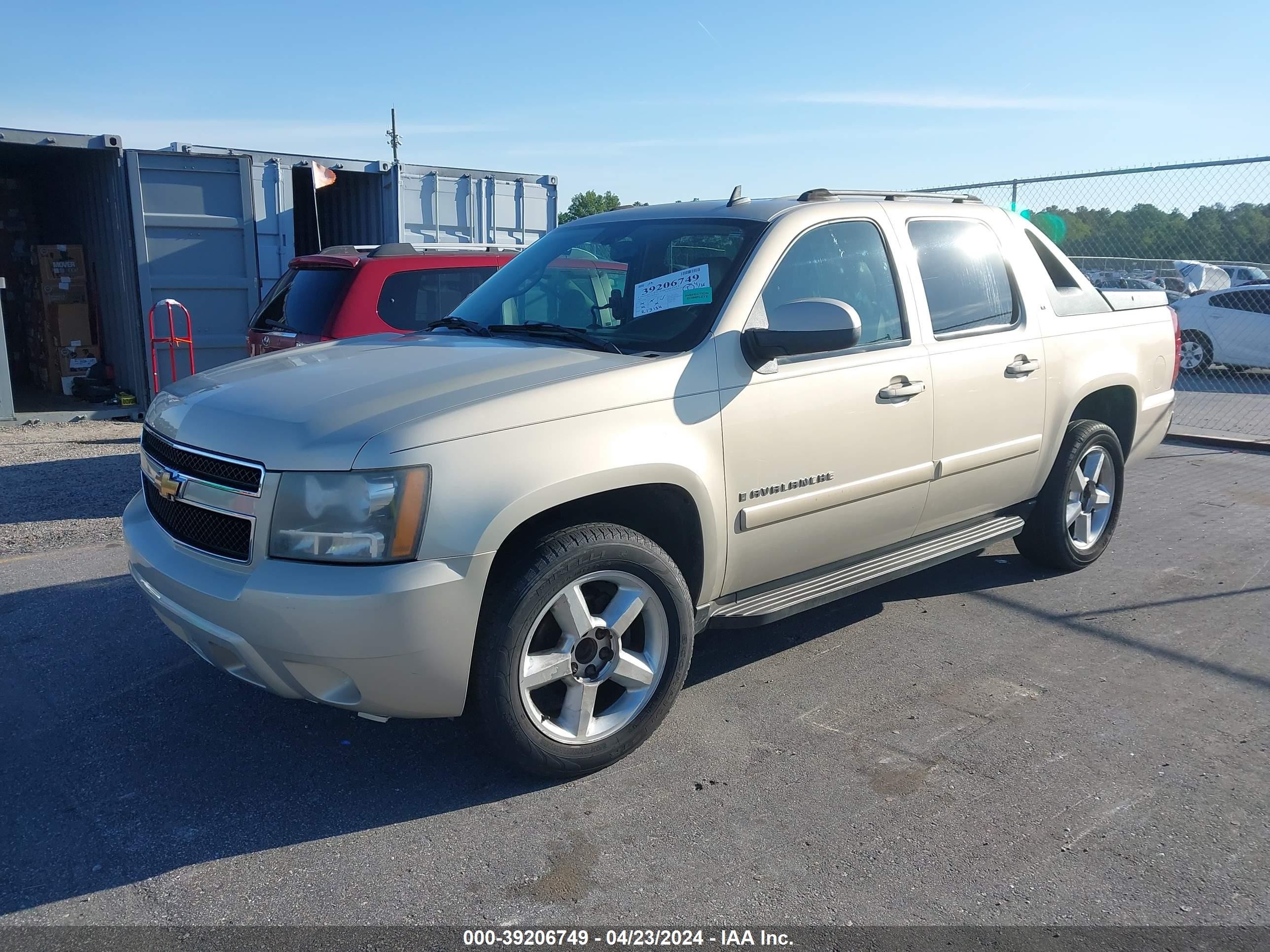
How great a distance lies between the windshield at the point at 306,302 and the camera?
7.36 m

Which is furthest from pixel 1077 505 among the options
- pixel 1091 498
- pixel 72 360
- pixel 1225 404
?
pixel 72 360

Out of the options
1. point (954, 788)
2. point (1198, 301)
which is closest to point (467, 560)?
point (954, 788)

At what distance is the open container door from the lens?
435 inches

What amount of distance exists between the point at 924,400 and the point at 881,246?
685 millimetres

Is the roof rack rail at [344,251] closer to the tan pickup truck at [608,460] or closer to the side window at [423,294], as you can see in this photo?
the side window at [423,294]

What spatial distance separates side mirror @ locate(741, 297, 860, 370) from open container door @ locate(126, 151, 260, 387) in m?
8.80

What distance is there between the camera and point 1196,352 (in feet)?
49.3

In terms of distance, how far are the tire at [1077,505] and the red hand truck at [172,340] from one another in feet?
26.6

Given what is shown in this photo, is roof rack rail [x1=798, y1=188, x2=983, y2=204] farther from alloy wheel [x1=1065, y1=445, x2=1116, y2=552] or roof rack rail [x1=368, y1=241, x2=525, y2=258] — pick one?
roof rack rail [x1=368, y1=241, x2=525, y2=258]

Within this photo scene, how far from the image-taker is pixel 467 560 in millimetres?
3055

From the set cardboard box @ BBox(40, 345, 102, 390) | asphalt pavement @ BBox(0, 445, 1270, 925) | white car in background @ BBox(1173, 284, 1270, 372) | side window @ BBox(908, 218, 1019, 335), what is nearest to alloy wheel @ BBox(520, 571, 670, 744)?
asphalt pavement @ BBox(0, 445, 1270, 925)

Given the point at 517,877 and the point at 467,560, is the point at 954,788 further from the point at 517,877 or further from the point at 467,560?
the point at 467,560

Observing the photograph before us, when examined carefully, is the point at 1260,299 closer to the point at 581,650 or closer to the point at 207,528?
the point at 581,650

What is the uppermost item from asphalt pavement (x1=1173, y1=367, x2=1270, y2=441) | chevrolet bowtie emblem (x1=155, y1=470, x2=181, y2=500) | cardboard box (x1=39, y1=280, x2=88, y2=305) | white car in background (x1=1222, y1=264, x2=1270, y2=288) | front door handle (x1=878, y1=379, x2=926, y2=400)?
white car in background (x1=1222, y1=264, x2=1270, y2=288)
